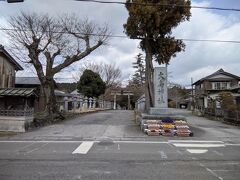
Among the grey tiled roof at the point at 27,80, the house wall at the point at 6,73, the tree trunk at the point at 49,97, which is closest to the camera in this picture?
the tree trunk at the point at 49,97

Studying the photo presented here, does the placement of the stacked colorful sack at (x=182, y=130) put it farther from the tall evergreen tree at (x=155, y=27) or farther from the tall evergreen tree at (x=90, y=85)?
the tall evergreen tree at (x=90, y=85)

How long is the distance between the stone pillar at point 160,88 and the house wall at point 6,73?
14939 mm

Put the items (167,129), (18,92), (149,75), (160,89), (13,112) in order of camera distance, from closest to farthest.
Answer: (167,129) < (13,112) < (18,92) < (160,89) < (149,75)

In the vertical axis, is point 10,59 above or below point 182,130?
above

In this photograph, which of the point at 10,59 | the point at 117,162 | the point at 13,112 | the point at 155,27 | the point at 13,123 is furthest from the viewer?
the point at 10,59

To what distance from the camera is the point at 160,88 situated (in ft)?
89.0

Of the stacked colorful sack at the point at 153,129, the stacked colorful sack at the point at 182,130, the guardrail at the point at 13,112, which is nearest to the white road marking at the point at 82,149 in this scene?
the stacked colorful sack at the point at 153,129

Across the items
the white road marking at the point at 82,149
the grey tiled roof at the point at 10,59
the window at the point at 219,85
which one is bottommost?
the white road marking at the point at 82,149

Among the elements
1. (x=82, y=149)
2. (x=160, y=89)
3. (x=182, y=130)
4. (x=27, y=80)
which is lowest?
(x=82, y=149)

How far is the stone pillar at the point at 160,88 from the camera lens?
27.1 m

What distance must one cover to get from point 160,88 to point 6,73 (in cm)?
1599

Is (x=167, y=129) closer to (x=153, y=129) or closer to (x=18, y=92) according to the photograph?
(x=153, y=129)

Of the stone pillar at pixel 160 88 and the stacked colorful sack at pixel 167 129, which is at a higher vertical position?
the stone pillar at pixel 160 88

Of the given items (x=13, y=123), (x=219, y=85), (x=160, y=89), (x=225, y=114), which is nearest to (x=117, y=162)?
(x=13, y=123)
